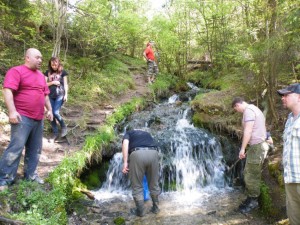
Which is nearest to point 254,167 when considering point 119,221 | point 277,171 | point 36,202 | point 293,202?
point 277,171

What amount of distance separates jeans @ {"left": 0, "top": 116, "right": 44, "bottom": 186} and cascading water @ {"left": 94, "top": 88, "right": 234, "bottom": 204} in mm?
2543

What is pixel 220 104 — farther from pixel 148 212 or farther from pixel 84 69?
pixel 84 69

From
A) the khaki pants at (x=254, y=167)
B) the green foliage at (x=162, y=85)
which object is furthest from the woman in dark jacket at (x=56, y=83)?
the green foliage at (x=162, y=85)

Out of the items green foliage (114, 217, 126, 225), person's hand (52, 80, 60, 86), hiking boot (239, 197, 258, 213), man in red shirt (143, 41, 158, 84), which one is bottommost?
green foliage (114, 217, 126, 225)

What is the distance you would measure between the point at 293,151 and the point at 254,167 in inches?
103

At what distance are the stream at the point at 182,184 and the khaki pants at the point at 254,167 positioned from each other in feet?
1.61

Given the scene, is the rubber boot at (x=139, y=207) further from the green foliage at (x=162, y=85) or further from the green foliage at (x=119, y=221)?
the green foliage at (x=162, y=85)

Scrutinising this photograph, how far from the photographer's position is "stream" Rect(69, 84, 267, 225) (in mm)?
5797

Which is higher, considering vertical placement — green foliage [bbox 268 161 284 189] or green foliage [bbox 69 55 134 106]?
green foliage [bbox 69 55 134 106]

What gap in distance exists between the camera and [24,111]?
440 centimetres

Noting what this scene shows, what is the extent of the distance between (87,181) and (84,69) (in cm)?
596

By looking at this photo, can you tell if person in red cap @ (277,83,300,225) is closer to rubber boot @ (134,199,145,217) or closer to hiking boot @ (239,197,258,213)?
hiking boot @ (239,197,258,213)

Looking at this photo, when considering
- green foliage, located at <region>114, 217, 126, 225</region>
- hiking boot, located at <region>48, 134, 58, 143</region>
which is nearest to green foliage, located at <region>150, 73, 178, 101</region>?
hiking boot, located at <region>48, 134, 58, 143</region>

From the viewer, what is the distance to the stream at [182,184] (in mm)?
5797
